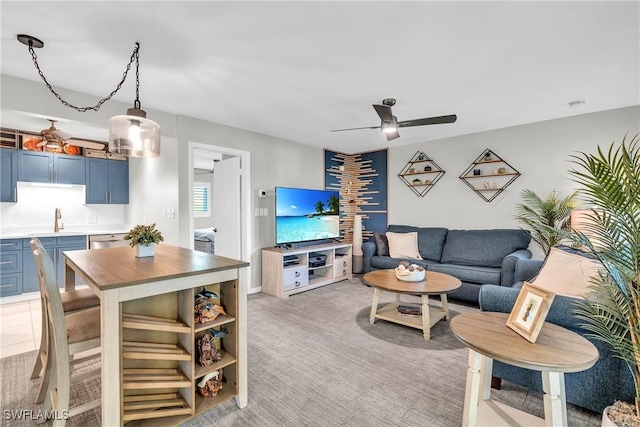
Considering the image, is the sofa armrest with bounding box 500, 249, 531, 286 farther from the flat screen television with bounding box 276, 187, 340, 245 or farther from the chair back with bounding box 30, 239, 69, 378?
the chair back with bounding box 30, 239, 69, 378

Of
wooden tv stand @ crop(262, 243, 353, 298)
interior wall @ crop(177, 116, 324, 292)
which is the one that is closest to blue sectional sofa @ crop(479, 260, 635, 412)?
wooden tv stand @ crop(262, 243, 353, 298)

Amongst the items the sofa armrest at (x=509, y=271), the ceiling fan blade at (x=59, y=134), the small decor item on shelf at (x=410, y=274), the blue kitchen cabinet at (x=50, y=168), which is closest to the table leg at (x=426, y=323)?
the small decor item on shelf at (x=410, y=274)

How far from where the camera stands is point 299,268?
4270mm

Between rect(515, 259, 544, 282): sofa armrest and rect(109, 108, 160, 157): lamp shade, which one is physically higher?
rect(109, 108, 160, 157): lamp shade

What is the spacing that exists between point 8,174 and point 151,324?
4.48m

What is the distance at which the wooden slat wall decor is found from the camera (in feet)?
18.6

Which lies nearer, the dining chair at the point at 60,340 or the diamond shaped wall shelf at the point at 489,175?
the dining chair at the point at 60,340

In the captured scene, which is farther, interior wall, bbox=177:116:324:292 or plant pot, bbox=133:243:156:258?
interior wall, bbox=177:116:324:292

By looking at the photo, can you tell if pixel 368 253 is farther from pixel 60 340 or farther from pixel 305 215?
pixel 60 340

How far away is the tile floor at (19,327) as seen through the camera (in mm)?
2611

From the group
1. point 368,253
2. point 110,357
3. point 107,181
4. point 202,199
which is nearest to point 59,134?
point 107,181

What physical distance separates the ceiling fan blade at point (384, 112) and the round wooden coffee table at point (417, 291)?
168 centimetres

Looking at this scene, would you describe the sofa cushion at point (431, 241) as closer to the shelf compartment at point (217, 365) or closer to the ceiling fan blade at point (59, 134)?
the shelf compartment at point (217, 365)

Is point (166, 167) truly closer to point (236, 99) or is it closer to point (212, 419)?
point (236, 99)
